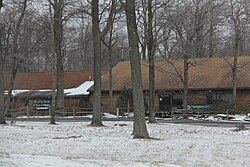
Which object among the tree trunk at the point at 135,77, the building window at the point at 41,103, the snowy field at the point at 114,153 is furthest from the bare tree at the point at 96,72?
the building window at the point at 41,103

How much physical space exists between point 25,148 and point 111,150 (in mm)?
2720

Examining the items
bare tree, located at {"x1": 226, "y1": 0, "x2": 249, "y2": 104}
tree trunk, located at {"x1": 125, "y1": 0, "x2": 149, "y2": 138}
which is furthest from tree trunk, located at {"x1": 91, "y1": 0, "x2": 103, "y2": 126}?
bare tree, located at {"x1": 226, "y1": 0, "x2": 249, "y2": 104}

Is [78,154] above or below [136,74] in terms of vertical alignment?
below

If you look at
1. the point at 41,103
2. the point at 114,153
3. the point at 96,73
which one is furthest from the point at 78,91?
the point at 114,153

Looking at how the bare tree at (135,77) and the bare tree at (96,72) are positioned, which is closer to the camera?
the bare tree at (135,77)

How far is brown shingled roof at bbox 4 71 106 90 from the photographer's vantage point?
2375 inches

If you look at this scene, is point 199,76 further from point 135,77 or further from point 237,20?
point 135,77

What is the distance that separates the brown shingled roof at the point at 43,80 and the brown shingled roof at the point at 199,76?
4.86 metres

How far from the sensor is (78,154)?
13445 mm

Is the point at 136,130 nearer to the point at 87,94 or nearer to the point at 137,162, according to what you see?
the point at 137,162

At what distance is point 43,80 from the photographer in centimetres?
6172

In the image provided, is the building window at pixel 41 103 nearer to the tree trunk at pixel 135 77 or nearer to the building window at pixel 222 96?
the building window at pixel 222 96

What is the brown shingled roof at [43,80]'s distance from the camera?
60.3 meters

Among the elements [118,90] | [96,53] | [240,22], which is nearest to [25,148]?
[96,53]
